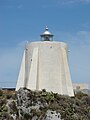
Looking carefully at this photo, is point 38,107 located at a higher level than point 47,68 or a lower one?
lower

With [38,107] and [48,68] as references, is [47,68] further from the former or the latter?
[38,107]

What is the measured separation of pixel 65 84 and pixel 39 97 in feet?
19.7

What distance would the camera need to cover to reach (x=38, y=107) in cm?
3244

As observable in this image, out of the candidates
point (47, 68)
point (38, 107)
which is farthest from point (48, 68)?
point (38, 107)

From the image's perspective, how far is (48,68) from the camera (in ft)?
126

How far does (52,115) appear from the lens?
32.1 meters

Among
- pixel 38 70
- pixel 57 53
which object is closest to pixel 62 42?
pixel 57 53

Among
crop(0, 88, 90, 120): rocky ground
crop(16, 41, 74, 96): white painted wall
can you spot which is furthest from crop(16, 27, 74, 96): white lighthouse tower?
crop(0, 88, 90, 120): rocky ground

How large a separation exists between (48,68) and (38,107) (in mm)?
6823

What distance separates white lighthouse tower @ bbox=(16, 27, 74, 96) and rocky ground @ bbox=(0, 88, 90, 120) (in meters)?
2.31

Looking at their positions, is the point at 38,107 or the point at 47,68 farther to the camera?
the point at 47,68

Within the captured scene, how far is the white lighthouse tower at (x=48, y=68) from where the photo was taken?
126ft

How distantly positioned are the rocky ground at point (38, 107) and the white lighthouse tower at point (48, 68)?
7.57ft

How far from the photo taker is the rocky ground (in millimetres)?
31359
